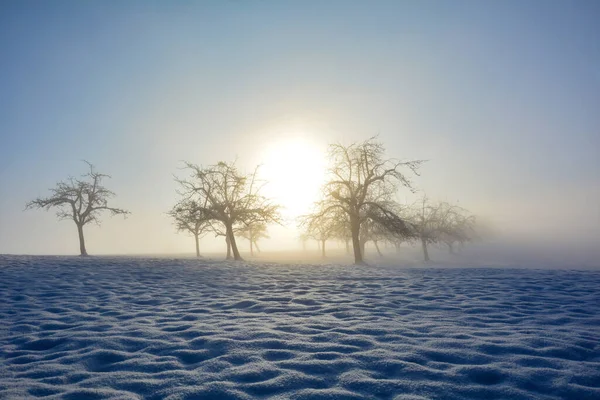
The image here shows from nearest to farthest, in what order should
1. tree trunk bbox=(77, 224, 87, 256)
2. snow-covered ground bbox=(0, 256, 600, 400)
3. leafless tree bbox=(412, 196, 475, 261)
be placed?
snow-covered ground bbox=(0, 256, 600, 400) < tree trunk bbox=(77, 224, 87, 256) < leafless tree bbox=(412, 196, 475, 261)

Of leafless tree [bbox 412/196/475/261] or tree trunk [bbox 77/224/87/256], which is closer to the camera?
tree trunk [bbox 77/224/87/256]

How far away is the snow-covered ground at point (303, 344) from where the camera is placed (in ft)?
11.1

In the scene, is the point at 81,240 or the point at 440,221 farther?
the point at 440,221

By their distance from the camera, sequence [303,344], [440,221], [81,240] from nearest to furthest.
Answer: [303,344], [81,240], [440,221]

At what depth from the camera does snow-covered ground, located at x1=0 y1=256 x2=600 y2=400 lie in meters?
3.40

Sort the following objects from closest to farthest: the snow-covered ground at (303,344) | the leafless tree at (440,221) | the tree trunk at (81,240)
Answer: the snow-covered ground at (303,344), the tree trunk at (81,240), the leafless tree at (440,221)

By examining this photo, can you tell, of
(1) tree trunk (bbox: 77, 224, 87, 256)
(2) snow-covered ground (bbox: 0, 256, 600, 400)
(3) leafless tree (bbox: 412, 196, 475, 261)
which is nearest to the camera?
(2) snow-covered ground (bbox: 0, 256, 600, 400)

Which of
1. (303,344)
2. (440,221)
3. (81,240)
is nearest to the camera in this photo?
(303,344)

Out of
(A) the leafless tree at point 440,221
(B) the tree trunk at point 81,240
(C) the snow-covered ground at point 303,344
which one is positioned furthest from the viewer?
(A) the leafless tree at point 440,221

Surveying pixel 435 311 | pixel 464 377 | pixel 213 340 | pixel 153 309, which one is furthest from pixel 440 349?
pixel 153 309

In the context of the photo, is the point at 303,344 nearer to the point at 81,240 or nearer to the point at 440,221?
the point at 81,240

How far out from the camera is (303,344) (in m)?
4.66

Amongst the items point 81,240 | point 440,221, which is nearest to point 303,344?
point 81,240

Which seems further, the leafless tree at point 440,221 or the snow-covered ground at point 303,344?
the leafless tree at point 440,221
